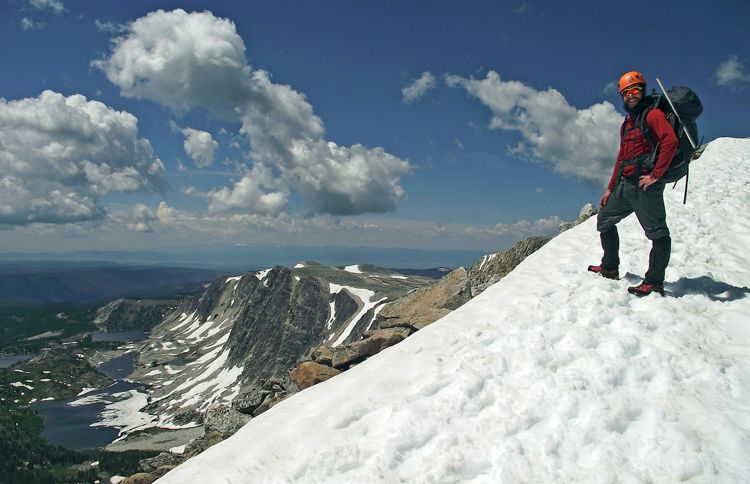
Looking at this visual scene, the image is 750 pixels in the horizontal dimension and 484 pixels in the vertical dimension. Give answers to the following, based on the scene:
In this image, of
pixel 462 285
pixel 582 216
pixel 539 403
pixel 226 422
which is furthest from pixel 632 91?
pixel 582 216

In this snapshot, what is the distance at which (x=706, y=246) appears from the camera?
585 inches

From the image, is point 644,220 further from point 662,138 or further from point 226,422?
point 226,422

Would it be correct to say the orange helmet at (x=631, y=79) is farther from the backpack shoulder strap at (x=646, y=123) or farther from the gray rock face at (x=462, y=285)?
the gray rock face at (x=462, y=285)

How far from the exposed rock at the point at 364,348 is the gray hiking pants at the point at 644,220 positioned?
7.06m

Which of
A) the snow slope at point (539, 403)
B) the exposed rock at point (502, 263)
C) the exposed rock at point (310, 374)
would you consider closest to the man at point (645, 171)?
the snow slope at point (539, 403)

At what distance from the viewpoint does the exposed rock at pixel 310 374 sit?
1434cm

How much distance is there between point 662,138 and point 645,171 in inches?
43.7

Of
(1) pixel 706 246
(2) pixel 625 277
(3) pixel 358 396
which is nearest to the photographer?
(3) pixel 358 396

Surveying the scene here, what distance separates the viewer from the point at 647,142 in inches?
454

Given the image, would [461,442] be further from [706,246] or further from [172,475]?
[706,246]

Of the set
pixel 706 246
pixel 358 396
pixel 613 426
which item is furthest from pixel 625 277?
pixel 358 396

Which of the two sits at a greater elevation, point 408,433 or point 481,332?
point 481,332

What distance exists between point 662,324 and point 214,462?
32.8ft

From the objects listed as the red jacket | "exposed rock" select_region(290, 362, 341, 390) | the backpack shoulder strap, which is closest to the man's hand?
the red jacket
